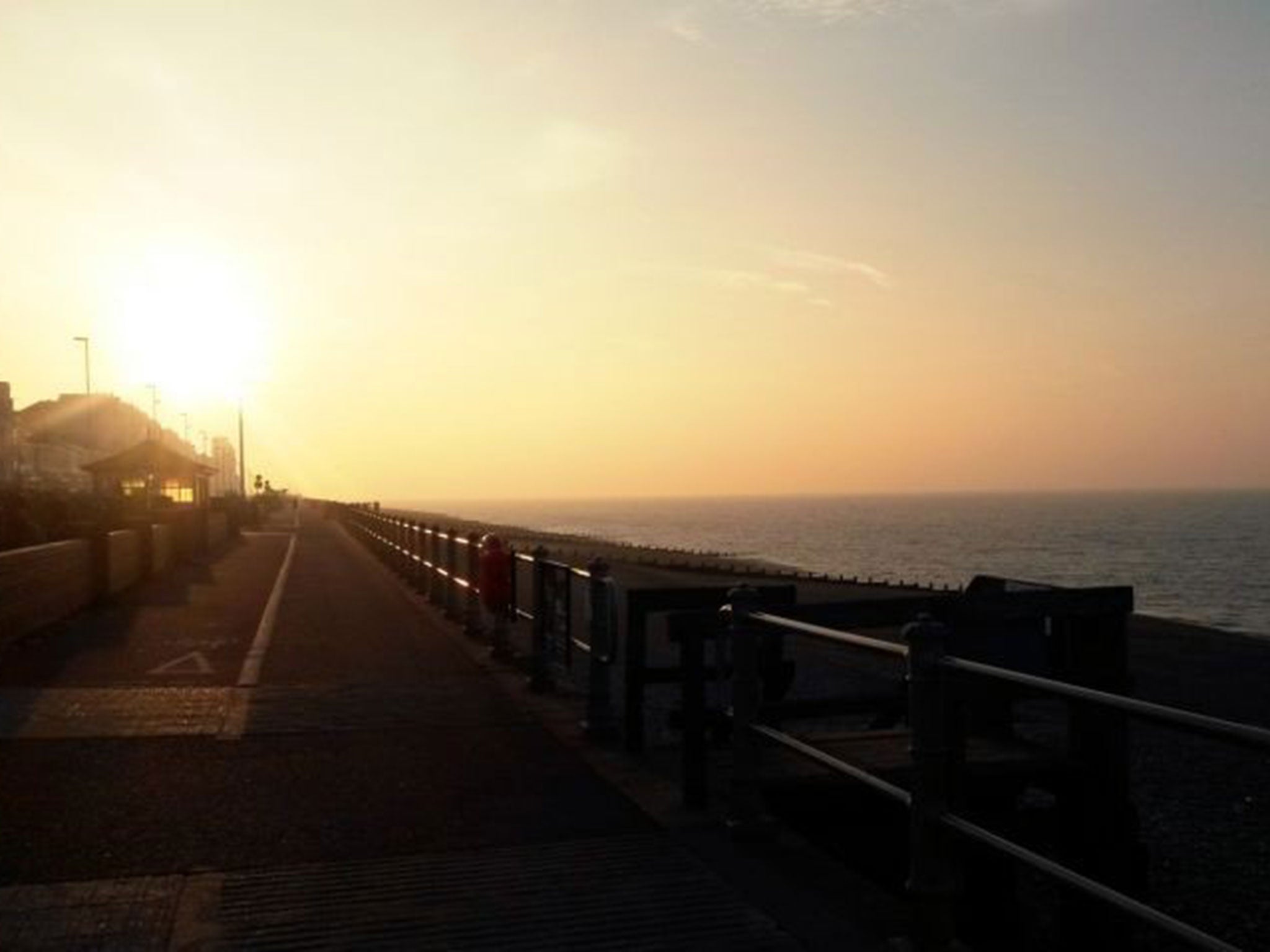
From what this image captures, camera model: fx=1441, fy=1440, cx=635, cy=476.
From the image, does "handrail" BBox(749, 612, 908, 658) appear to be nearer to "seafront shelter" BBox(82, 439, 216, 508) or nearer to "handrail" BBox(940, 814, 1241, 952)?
"handrail" BBox(940, 814, 1241, 952)

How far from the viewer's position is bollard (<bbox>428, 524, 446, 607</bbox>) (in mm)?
22578

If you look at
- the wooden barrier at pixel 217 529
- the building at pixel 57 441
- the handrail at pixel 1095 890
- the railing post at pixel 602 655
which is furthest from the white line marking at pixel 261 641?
the building at pixel 57 441

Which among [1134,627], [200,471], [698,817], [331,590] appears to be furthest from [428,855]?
[200,471]

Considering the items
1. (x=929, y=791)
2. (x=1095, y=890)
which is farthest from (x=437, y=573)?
(x=1095, y=890)

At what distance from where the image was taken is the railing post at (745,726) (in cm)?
719

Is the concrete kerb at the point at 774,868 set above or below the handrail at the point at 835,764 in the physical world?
below

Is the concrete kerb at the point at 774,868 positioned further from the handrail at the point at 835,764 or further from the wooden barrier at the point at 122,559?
the wooden barrier at the point at 122,559

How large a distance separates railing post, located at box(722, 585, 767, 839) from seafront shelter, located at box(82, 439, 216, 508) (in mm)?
37765

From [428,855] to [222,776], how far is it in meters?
2.45

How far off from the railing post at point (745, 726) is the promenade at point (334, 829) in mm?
173

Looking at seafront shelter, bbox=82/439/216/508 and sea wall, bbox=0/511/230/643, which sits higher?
seafront shelter, bbox=82/439/216/508

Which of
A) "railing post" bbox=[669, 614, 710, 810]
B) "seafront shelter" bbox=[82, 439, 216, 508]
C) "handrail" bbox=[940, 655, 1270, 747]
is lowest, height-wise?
"railing post" bbox=[669, 614, 710, 810]

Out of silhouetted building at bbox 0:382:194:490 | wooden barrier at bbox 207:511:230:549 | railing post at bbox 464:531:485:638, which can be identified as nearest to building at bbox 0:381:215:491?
silhouetted building at bbox 0:382:194:490

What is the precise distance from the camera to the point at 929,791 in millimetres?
5410
